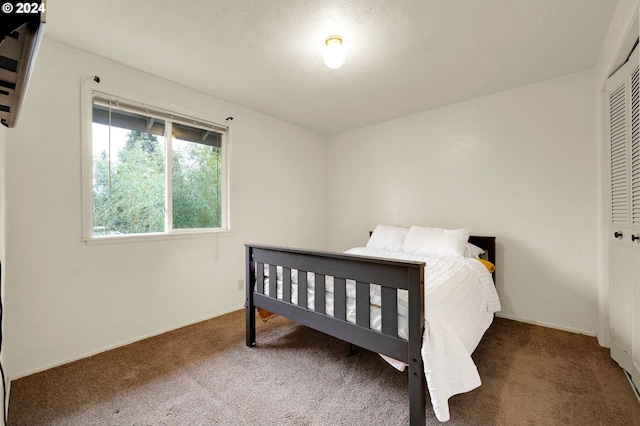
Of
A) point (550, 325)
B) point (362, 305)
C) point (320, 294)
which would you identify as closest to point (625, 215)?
point (550, 325)

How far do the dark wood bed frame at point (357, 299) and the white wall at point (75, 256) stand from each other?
33.9 inches

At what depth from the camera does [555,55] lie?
7.15 ft

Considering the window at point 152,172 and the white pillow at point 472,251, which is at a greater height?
the window at point 152,172

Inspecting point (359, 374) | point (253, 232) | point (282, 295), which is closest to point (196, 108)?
point (253, 232)

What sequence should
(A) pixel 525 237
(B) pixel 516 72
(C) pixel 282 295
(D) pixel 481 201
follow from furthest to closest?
1. (D) pixel 481 201
2. (A) pixel 525 237
3. (B) pixel 516 72
4. (C) pixel 282 295

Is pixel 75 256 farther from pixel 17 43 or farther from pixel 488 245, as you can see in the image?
pixel 488 245

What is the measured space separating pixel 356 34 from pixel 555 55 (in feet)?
5.37

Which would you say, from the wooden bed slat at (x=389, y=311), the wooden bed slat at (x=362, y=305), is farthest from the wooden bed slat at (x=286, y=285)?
the wooden bed slat at (x=389, y=311)

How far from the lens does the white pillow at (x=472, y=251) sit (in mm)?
2658

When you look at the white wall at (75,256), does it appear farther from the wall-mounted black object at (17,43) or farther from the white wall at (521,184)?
the white wall at (521,184)

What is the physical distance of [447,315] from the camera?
1501mm

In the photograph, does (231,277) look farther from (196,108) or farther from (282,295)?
(196,108)

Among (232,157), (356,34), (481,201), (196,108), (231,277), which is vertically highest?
(356,34)

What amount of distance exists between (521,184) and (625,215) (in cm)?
90
